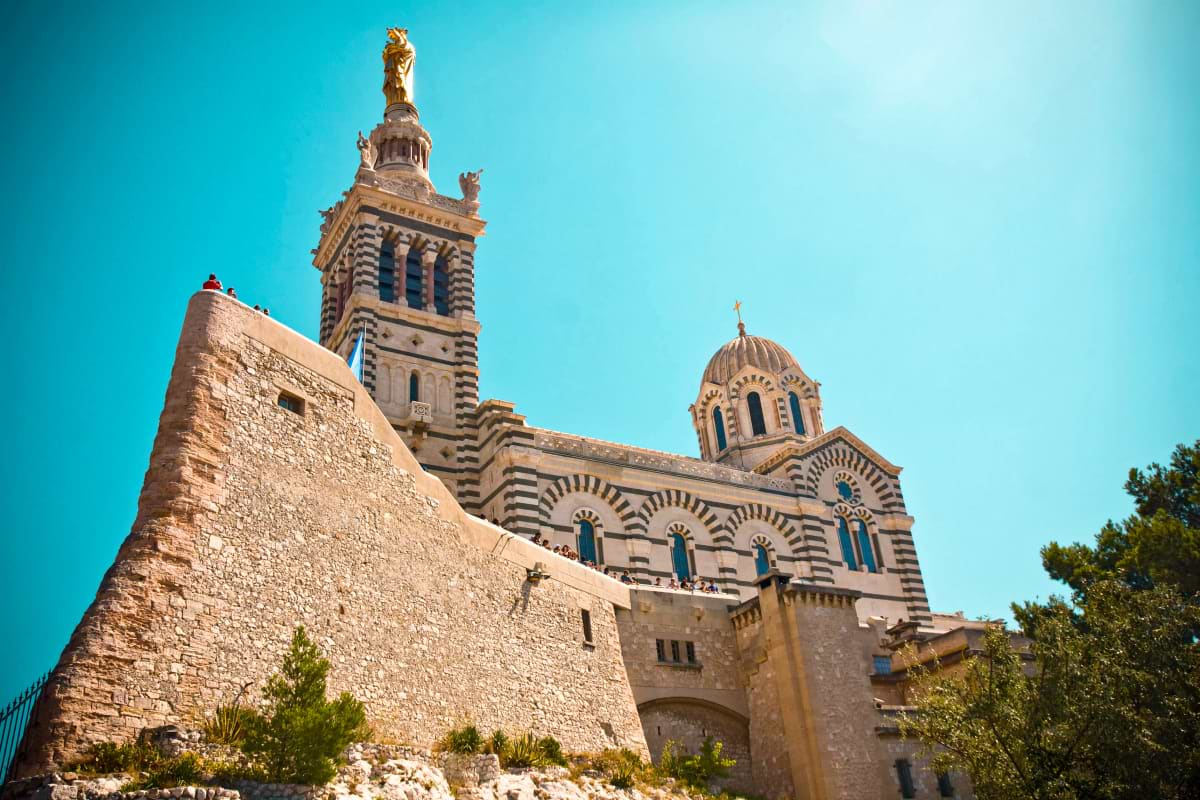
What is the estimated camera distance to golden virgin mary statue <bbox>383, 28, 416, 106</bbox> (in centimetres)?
3956

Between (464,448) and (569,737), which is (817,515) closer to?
(464,448)

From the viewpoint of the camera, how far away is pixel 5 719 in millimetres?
Result: 10789

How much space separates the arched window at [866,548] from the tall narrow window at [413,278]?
17.9 metres

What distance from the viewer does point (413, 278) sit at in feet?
113

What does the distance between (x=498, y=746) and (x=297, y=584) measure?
15.3 ft

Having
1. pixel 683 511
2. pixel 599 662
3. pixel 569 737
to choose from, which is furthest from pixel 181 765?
pixel 683 511

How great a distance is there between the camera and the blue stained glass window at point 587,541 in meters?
30.3

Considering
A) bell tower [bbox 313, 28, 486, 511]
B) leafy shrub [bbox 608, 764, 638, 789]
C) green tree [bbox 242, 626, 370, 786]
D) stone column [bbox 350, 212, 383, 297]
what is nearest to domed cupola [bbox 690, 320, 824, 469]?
bell tower [bbox 313, 28, 486, 511]

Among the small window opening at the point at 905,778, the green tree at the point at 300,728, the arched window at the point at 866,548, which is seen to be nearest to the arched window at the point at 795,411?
the arched window at the point at 866,548

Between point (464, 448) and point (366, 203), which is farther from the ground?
point (366, 203)

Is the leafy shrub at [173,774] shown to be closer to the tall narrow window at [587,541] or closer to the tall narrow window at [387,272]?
the tall narrow window at [587,541]

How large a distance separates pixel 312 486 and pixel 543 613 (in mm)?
6519

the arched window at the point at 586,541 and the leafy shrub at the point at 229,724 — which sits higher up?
the arched window at the point at 586,541

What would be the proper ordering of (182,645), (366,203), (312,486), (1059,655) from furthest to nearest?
(366,203), (1059,655), (312,486), (182,645)
